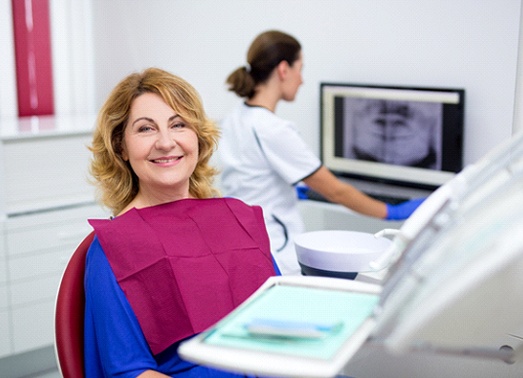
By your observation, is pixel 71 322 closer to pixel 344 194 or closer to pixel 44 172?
pixel 344 194

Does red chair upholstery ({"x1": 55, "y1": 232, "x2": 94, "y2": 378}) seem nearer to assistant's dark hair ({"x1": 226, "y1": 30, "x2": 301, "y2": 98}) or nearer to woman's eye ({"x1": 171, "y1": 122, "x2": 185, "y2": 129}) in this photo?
woman's eye ({"x1": 171, "y1": 122, "x2": 185, "y2": 129})

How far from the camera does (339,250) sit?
159 centimetres

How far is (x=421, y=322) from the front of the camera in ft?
2.28

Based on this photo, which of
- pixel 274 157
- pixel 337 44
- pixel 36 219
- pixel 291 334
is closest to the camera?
pixel 291 334

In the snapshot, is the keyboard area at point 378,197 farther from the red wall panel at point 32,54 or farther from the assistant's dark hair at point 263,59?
the red wall panel at point 32,54

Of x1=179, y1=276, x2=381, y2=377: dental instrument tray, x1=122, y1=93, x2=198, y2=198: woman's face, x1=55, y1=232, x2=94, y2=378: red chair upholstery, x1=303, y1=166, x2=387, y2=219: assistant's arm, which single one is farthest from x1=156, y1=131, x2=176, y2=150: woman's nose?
x1=303, y1=166, x2=387, y2=219: assistant's arm

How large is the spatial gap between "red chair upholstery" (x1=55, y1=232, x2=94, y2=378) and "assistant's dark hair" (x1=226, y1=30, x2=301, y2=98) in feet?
4.24

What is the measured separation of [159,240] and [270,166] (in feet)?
3.53

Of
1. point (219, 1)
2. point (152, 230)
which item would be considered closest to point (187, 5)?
point (219, 1)

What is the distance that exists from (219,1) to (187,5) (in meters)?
0.20

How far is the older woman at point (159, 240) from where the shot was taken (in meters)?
1.33

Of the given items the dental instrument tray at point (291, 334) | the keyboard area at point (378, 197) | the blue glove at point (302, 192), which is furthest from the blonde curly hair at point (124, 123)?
the blue glove at point (302, 192)

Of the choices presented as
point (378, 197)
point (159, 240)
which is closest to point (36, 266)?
point (378, 197)

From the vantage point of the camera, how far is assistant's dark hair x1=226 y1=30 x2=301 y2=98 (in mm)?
2553
